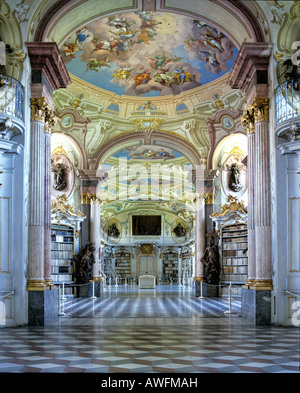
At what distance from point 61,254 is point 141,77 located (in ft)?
30.6

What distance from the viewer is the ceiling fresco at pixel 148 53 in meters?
19.2

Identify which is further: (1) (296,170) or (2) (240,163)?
(2) (240,163)

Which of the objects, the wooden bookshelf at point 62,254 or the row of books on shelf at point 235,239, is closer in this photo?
the row of books on shelf at point 235,239

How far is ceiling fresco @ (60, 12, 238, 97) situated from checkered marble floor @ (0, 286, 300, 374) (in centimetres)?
1089

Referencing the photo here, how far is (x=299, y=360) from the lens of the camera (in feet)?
25.7

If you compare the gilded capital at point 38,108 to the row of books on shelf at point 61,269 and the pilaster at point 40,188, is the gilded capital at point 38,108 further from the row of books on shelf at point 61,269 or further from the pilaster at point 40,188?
the row of books on shelf at point 61,269

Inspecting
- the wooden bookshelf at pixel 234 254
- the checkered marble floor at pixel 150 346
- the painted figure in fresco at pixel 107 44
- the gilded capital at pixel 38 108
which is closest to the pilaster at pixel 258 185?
the checkered marble floor at pixel 150 346

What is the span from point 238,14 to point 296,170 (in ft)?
15.8

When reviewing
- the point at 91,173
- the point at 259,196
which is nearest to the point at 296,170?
the point at 259,196

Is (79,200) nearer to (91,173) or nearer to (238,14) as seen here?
(91,173)

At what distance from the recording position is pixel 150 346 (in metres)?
9.53

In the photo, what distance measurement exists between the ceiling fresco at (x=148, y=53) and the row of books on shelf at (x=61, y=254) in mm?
8204

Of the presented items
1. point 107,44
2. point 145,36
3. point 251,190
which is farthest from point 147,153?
point 251,190
